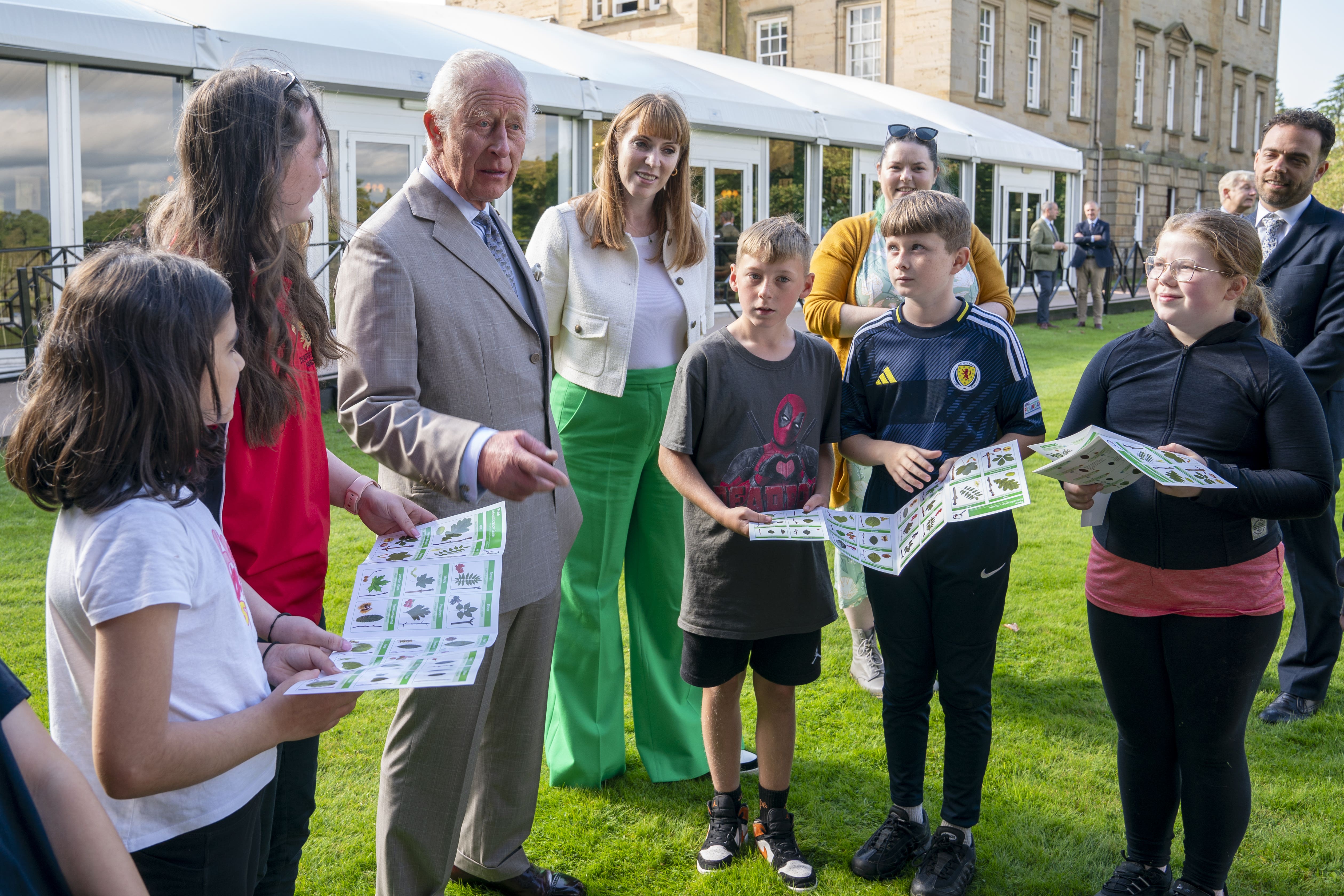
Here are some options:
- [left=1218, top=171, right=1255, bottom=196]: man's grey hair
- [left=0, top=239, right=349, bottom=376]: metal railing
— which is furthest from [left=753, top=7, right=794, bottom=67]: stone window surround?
[left=1218, top=171, right=1255, bottom=196]: man's grey hair

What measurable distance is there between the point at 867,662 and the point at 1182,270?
7.15ft

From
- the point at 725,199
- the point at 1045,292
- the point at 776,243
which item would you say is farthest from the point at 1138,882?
the point at 1045,292

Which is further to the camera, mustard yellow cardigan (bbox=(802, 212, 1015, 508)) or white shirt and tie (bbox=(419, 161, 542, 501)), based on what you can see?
mustard yellow cardigan (bbox=(802, 212, 1015, 508))

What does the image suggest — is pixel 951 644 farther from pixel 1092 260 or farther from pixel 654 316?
pixel 1092 260

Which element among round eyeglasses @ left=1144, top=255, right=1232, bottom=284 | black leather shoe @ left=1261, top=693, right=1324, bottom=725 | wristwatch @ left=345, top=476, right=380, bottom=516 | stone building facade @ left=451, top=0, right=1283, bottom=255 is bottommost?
black leather shoe @ left=1261, top=693, right=1324, bottom=725

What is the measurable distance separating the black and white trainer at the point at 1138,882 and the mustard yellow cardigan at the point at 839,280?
1468 mm

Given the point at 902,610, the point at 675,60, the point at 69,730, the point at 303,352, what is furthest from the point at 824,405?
the point at 675,60

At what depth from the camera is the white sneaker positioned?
4113 millimetres

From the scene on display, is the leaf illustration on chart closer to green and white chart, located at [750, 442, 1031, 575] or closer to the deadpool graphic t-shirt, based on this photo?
green and white chart, located at [750, 442, 1031, 575]

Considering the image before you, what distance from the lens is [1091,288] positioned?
18016mm

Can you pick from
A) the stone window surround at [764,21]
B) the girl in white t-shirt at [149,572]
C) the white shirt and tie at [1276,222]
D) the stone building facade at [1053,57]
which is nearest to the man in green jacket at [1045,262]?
the stone building facade at [1053,57]

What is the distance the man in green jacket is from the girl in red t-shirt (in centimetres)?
1666

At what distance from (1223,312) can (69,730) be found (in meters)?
2.48

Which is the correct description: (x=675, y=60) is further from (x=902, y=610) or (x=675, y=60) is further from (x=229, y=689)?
(x=229, y=689)
